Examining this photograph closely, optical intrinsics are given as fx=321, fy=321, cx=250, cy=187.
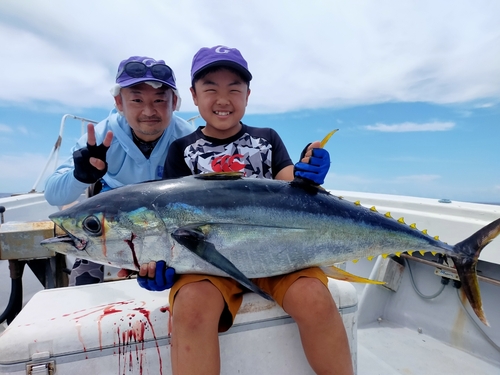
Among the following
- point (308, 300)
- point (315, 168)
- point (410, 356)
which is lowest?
point (410, 356)

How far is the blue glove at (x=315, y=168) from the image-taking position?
159cm

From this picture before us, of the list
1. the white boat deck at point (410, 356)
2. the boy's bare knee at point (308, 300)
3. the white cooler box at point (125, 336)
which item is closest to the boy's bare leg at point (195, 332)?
the white cooler box at point (125, 336)

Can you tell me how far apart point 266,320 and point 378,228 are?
27.9 inches

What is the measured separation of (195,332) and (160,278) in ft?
0.88

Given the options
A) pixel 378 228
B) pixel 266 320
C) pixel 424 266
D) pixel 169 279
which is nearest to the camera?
pixel 169 279

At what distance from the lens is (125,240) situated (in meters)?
1.38

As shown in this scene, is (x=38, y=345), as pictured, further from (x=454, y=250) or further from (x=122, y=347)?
(x=454, y=250)

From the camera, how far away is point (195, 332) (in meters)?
1.26

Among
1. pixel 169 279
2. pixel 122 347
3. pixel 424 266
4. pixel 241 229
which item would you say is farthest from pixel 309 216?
pixel 424 266

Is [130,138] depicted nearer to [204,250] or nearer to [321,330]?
[204,250]

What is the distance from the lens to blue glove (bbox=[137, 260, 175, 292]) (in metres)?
1.36

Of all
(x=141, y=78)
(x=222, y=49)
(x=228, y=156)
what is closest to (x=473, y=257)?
(x=228, y=156)

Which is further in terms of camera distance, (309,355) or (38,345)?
(309,355)

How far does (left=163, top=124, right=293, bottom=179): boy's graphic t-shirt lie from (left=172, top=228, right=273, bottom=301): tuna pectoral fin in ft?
2.70
